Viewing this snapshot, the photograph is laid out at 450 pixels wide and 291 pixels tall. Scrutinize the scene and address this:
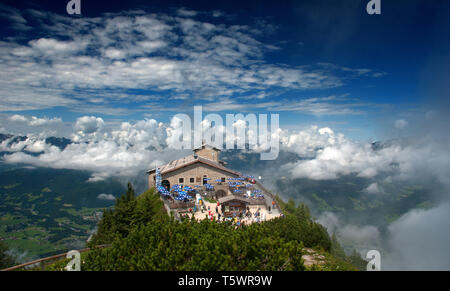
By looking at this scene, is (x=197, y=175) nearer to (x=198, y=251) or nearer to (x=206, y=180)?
(x=206, y=180)

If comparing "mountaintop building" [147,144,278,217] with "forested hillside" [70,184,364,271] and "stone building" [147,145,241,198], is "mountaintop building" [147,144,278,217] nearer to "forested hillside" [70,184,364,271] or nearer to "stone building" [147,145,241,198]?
"stone building" [147,145,241,198]

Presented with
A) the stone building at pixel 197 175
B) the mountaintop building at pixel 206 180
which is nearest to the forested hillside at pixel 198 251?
the mountaintop building at pixel 206 180

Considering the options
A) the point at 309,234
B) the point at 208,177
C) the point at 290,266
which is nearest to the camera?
the point at 290,266

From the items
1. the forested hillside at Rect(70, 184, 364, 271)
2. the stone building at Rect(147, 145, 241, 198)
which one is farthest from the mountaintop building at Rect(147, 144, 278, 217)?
the forested hillside at Rect(70, 184, 364, 271)

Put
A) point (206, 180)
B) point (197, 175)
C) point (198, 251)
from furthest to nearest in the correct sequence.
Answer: point (206, 180)
point (197, 175)
point (198, 251)

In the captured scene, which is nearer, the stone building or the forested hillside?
the forested hillside

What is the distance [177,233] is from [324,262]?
1147 centimetres

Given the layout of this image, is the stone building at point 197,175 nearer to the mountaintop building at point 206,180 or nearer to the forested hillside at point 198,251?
the mountaintop building at point 206,180

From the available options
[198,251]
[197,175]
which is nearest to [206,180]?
[197,175]

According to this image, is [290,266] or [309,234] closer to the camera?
[290,266]
